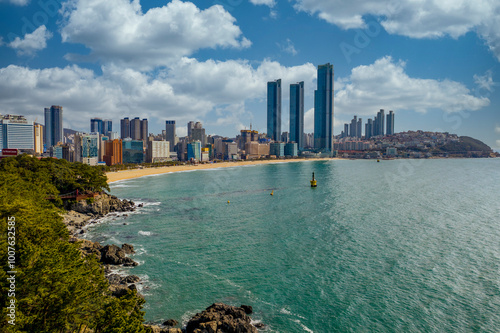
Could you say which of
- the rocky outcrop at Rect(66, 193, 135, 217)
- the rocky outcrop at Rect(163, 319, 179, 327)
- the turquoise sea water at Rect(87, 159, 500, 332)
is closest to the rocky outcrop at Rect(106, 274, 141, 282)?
the turquoise sea water at Rect(87, 159, 500, 332)

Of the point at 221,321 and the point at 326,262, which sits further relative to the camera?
the point at 326,262

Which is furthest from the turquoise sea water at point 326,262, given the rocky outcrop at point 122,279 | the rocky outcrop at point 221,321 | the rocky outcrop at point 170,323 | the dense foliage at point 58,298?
the dense foliage at point 58,298

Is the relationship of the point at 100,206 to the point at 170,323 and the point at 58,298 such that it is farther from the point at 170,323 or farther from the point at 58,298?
the point at 58,298

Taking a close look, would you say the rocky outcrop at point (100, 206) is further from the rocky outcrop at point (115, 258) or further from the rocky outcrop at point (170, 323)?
the rocky outcrop at point (170, 323)

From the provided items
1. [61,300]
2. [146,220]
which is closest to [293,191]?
[146,220]

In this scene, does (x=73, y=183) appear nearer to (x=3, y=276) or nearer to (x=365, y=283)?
(x=3, y=276)

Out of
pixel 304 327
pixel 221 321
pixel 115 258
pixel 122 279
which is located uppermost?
pixel 115 258

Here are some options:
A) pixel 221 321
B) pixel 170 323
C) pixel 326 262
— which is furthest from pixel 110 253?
pixel 326 262

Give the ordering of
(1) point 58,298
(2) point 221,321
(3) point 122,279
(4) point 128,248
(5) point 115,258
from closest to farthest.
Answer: (1) point 58,298, (2) point 221,321, (3) point 122,279, (5) point 115,258, (4) point 128,248
